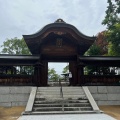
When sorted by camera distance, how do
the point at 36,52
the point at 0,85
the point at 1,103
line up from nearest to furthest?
the point at 1,103 → the point at 0,85 → the point at 36,52

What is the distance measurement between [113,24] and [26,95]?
34.0 feet

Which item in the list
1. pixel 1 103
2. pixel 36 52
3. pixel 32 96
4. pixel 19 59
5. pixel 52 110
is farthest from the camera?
pixel 36 52

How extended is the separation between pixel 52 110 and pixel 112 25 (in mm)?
10991

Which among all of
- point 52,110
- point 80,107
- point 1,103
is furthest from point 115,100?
point 1,103

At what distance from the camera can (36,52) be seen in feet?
65.5

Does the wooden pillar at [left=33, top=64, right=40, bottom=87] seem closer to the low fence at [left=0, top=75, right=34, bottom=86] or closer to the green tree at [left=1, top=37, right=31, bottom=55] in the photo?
the low fence at [left=0, top=75, right=34, bottom=86]

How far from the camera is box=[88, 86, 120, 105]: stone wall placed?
16.8 meters

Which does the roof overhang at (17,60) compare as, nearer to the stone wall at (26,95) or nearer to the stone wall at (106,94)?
the stone wall at (26,95)

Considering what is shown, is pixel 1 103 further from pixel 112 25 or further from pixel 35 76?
pixel 112 25

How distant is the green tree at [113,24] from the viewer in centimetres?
1962

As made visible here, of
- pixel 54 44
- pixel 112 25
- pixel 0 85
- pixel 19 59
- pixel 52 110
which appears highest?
pixel 112 25

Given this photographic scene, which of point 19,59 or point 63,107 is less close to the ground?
point 19,59

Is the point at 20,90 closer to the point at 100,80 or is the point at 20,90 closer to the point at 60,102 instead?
the point at 60,102

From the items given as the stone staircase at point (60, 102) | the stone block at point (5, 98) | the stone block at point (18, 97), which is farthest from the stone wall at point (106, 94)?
the stone block at point (5, 98)
